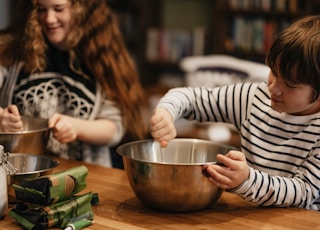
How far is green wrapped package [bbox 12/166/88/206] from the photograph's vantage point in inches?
50.9

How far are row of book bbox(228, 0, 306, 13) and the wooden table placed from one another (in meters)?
2.77

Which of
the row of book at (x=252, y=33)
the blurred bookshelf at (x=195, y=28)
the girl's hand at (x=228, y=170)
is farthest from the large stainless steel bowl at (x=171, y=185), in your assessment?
the row of book at (x=252, y=33)

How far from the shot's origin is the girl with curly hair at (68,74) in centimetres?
208

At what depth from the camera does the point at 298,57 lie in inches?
56.8

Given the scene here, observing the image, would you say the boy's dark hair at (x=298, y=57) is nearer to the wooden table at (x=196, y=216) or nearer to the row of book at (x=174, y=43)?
the wooden table at (x=196, y=216)

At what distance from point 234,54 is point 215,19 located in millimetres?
270

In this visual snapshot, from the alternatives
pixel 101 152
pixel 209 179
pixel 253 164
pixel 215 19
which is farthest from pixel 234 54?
pixel 209 179

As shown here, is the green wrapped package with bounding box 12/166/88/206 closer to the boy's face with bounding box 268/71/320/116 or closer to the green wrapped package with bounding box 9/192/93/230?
the green wrapped package with bounding box 9/192/93/230

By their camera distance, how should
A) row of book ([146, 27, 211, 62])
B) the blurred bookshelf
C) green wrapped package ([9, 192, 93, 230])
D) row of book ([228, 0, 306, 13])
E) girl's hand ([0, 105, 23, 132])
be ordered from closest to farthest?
green wrapped package ([9, 192, 93, 230]) → girl's hand ([0, 105, 23, 132]) → row of book ([228, 0, 306, 13]) → the blurred bookshelf → row of book ([146, 27, 211, 62])

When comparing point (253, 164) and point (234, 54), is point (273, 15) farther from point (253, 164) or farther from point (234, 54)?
point (253, 164)

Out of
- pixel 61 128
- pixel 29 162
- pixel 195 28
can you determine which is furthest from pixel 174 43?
pixel 29 162

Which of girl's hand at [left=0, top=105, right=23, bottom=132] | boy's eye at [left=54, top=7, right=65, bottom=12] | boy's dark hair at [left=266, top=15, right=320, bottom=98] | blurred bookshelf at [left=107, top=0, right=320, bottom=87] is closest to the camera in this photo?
boy's dark hair at [left=266, top=15, right=320, bottom=98]

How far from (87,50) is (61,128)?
0.40 metres

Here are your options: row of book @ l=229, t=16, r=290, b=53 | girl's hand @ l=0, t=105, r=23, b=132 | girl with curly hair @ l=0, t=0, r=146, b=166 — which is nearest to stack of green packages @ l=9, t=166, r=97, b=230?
girl's hand @ l=0, t=105, r=23, b=132
